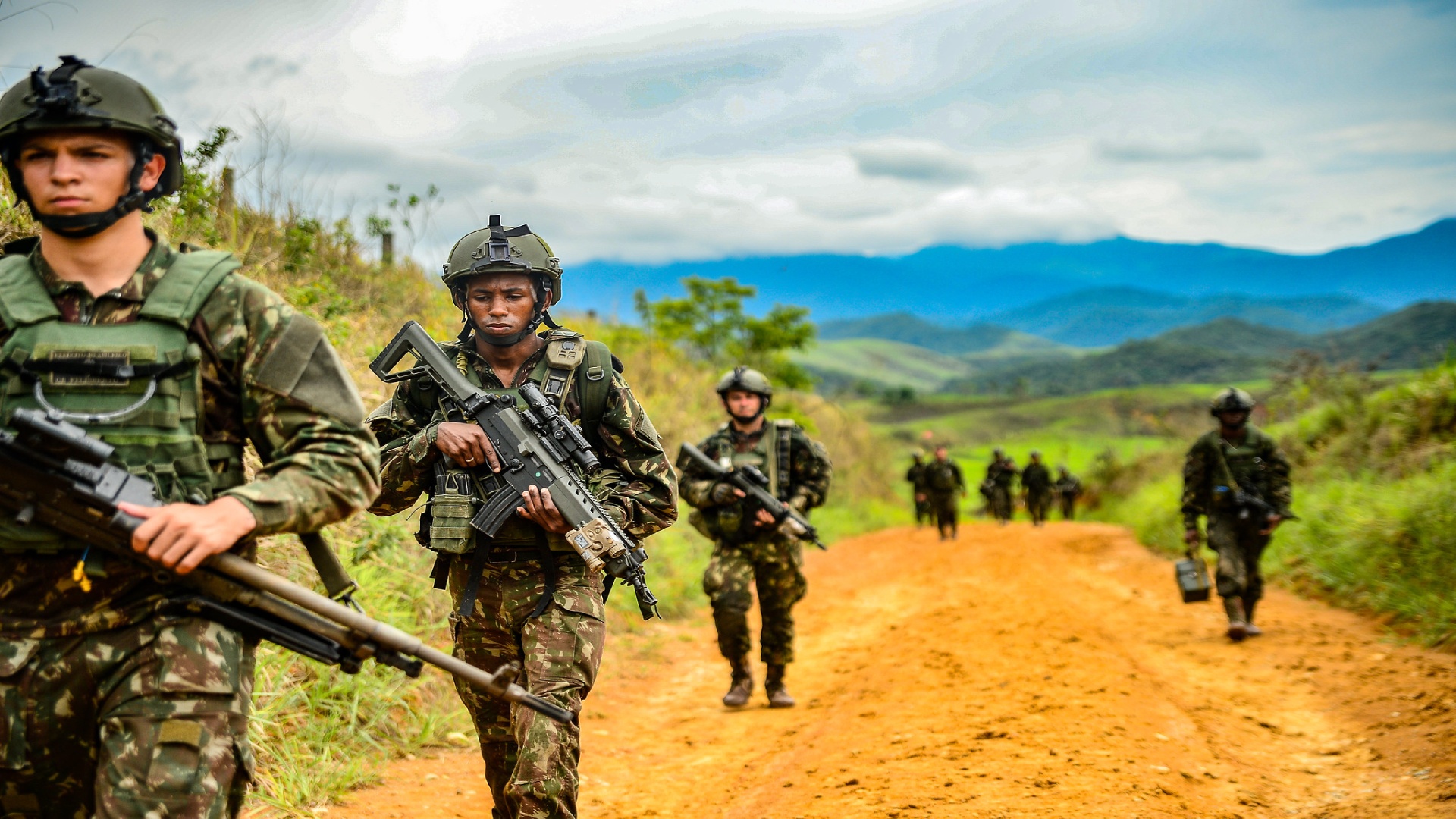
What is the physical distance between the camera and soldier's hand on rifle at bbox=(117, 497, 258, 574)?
7.47 feet

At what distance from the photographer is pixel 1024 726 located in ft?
20.4

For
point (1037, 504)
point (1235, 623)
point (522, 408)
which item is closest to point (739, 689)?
point (522, 408)

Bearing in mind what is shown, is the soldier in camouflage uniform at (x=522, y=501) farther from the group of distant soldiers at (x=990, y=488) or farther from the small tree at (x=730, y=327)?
the small tree at (x=730, y=327)

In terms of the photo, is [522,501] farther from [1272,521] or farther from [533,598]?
[1272,521]

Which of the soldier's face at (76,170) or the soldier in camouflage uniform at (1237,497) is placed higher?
the soldier's face at (76,170)

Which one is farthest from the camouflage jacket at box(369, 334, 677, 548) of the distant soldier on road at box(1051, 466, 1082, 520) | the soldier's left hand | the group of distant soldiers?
the distant soldier on road at box(1051, 466, 1082, 520)

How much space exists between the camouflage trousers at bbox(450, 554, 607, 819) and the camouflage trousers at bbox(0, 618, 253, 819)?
4.19 feet

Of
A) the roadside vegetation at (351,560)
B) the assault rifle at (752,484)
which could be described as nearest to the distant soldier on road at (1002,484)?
the roadside vegetation at (351,560)

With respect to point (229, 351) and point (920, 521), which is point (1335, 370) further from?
point (229, 351)

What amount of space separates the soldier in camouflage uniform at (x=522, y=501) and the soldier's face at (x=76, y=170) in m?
1.73

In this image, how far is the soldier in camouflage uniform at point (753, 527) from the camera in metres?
7.52

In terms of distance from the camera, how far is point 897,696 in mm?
7355

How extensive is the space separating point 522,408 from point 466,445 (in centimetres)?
27

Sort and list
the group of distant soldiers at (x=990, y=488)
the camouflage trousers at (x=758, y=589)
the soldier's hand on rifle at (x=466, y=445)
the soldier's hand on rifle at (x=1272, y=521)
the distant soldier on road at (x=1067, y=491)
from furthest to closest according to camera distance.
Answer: the distant soldier on road at (x=1067, y=491) → the group of distant soldiers at (x=990, y=488) → the soldier's hand on rifle at (x=1272, y=521) → the camouflage trousers at (x=758, y=589) → the soldier's hand on rifle at (x=466, y=445)
